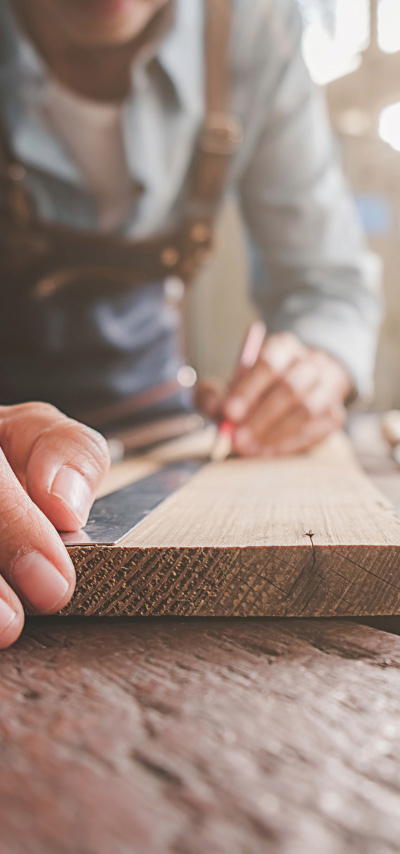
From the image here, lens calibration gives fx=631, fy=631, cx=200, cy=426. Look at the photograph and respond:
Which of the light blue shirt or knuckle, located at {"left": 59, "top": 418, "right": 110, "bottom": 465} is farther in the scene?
the light blue shirt

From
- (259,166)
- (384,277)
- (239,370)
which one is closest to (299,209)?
(259,166)

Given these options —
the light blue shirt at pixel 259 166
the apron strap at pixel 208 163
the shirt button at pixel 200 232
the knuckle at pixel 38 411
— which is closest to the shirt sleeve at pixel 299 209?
the light blue shirt at pixel 259 166

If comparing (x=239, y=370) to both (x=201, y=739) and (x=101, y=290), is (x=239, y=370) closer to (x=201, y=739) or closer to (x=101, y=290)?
(x=101, y=290)

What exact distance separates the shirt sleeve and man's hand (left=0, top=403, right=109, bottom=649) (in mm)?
786

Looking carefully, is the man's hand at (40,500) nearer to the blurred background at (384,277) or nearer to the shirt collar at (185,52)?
the shirt collar at (185,52)

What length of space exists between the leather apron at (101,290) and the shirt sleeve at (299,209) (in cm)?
17

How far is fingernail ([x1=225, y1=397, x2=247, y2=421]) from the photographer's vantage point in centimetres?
93

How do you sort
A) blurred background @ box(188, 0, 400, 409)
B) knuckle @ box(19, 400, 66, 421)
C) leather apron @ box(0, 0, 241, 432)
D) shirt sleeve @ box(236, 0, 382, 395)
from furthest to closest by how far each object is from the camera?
Answer: blurred background @ box(188, 0, 400, 409) < shirt sleeve @ box(236, 0, 382, 395) < leather apron @ box(0, 0, 241, 432) < knuckle @ box(19, 400, 66, 421)

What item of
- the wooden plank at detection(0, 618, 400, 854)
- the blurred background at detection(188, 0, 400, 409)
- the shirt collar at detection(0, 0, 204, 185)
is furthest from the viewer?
the blurred background at detection(188, 0, 400, 409)

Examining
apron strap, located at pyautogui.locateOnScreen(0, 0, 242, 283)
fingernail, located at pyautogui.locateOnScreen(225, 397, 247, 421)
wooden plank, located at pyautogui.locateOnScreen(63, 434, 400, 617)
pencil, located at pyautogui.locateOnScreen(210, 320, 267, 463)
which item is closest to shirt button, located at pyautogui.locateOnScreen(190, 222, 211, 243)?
apron strap, located at pyautogui.locateOnScreen(0, 0, 242, 283)

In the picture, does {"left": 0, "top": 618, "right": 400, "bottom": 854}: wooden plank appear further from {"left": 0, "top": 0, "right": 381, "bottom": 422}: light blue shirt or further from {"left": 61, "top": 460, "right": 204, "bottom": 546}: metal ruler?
{"left": 0, "top": 0, "right": 381, "bottom": 422}: light blue shirt

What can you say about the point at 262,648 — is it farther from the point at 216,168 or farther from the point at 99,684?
the point at 216,168

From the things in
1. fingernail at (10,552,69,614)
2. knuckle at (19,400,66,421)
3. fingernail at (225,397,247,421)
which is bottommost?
fingernail at (10,552,69,614)

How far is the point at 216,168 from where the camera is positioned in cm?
109
